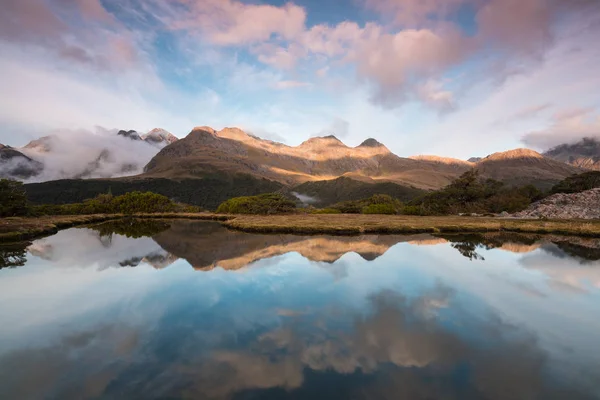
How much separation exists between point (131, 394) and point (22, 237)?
44.1 m

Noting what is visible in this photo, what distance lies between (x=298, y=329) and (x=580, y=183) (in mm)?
116641

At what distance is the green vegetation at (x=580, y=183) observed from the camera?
291 feet

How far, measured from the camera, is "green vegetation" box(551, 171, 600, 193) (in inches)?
3489

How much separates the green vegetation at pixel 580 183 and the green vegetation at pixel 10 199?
457ft

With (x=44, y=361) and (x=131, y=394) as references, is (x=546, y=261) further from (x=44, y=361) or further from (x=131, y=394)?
(x=44, y=361)

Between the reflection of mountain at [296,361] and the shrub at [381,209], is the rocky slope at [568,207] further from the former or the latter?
the reflection of mountain at [296,361]

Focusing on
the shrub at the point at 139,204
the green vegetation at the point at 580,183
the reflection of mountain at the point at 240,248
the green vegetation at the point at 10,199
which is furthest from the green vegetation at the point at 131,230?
the green vegetation at the point at 580,183

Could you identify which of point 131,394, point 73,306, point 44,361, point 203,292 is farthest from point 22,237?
point 131,394

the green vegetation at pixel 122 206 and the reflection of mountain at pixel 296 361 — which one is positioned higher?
the green vegetation at pixel 122 206

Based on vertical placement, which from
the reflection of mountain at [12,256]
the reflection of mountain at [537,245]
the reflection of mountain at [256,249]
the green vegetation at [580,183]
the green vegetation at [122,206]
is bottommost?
the reflection of mountain at [12,256]

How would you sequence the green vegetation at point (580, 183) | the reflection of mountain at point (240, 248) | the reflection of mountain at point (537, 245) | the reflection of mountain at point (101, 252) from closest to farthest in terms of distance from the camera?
the reflection of mountain at point (101, 252), the reflection of mountain at point (240, 248), the reflection of mountain at point (537, 245), the green vegetation at point (580, 183)

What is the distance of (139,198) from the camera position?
336 ft

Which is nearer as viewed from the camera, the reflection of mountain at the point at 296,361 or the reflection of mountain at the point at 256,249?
the reflection of mountain at the point at 296,361

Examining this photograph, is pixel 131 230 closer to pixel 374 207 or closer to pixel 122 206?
pixel 122 206
